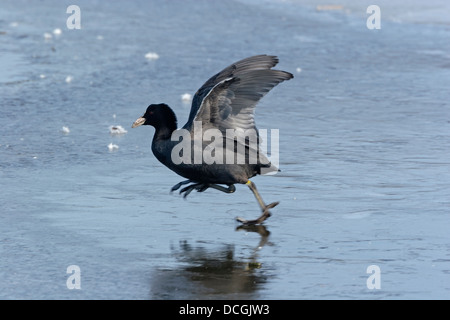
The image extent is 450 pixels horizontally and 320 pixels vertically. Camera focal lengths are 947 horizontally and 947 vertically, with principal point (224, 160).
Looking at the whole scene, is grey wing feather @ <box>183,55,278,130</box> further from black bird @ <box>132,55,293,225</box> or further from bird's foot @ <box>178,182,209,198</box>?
bird's foot @ <box>178,182,209,198</box>

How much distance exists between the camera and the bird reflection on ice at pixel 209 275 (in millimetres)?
5602

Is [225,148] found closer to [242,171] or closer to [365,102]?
[242,171]

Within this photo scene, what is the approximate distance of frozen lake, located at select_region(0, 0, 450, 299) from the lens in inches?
235

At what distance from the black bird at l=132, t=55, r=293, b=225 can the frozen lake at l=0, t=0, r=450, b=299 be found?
0.34m

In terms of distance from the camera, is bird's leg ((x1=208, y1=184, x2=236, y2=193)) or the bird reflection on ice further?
bird's leg ((x1=208, y1=184, x2=236, y2=193))

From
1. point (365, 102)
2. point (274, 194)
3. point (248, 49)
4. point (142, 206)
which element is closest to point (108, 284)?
point (142, 206)

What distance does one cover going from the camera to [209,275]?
5980 millimetres

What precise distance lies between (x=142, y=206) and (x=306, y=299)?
8.10 ft

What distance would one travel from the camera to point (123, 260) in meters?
6.27

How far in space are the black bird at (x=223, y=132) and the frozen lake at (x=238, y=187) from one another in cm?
34

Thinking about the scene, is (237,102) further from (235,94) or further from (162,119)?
(162,119)

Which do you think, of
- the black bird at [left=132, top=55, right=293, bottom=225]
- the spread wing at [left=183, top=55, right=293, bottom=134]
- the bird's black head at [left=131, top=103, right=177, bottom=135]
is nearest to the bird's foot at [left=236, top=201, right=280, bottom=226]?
the black bird at [left=132, top=55, right=293, bottom=225]

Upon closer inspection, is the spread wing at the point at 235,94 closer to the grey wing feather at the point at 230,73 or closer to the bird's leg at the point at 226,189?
the grey wing feather at the point at 230,73

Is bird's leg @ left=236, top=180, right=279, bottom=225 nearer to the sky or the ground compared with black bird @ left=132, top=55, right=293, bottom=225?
nearer to the ground
